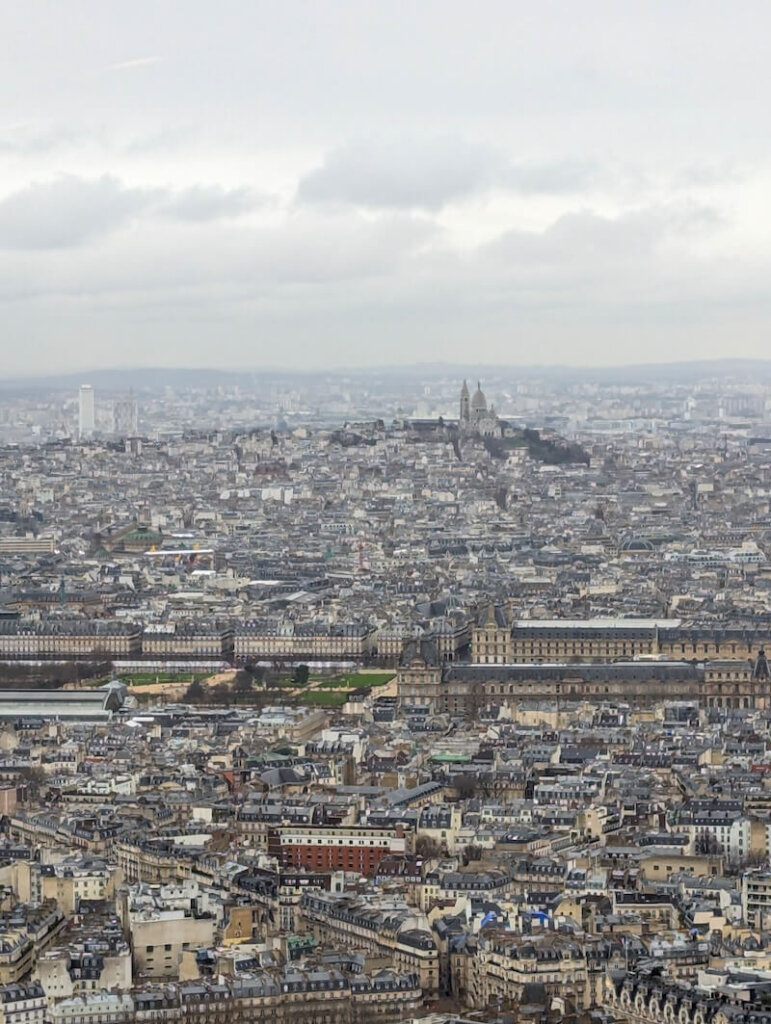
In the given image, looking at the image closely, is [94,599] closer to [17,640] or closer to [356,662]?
[17,640]

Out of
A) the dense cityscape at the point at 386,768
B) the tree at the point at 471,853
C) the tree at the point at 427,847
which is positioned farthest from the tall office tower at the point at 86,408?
the tree at the point at 471,853

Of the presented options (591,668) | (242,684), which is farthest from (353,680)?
(591,668)

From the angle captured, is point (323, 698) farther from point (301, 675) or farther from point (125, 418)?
point (125, 418)

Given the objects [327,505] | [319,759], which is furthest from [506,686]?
[327,505]

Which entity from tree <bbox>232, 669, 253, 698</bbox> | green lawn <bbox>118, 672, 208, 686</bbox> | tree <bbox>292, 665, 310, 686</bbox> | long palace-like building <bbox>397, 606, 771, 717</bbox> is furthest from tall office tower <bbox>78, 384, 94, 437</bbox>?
tree <bbox>232, 669, 253, 698</bbox>

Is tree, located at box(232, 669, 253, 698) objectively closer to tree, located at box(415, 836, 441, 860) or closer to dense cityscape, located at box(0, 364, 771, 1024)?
dense cityscape, located at box(0, 364, 771, 1024)

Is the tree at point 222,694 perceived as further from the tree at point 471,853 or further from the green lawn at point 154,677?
the tree at point 471,853
